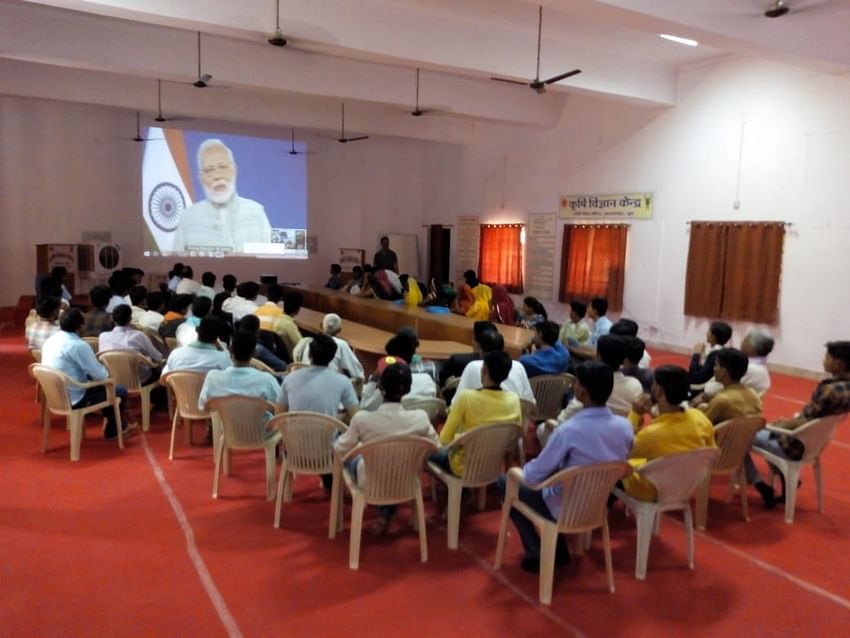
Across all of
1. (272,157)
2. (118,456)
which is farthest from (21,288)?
(118,456)

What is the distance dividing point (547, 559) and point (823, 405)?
6.27 ft

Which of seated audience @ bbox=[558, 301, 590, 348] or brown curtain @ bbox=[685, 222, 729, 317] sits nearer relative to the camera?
seated audience @ bbox=[558, 301, 590, 348]

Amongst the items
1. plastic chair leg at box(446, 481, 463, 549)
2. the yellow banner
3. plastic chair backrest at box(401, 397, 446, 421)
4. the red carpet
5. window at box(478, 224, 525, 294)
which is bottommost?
the red carpet

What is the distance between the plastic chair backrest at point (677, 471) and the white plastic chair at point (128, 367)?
3675mm

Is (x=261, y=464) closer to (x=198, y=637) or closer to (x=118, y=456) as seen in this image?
(x=118, y=456)

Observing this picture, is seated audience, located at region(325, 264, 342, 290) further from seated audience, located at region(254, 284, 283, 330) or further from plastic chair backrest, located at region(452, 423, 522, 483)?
plastic chair backrest, located at region(452, 423, 522, 483)

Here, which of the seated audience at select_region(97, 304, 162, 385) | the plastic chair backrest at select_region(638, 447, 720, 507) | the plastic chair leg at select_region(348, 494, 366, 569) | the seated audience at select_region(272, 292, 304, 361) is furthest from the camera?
the seated audience at select_region(272, 292, 304, 361)

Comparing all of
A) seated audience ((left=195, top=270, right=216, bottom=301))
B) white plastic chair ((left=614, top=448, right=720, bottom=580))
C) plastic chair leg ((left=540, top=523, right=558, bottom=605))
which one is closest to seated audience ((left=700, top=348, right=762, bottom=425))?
white plastic chair ((left=614, top=448, right=720, bottom=580))

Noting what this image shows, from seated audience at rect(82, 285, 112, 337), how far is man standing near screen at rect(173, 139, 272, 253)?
6.22 meters

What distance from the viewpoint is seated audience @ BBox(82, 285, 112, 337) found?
17.9ft

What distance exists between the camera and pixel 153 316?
18.2 feet

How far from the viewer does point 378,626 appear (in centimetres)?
241

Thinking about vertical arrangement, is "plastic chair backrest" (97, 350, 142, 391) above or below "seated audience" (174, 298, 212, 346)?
below

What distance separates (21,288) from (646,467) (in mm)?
11228
